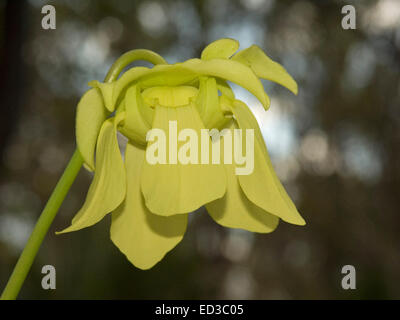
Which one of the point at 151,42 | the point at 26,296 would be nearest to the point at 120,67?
the point at 26,296

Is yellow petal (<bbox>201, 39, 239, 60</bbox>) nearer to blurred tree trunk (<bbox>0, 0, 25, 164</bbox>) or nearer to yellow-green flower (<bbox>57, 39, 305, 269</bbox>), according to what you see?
yellow-green flower (<bbox>57, 39, 305, 269</bbox>)

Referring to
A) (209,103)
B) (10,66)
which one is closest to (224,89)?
(209,103)

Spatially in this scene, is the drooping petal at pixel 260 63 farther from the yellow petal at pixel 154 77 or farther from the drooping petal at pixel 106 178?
the drooping petal at pixel 106 178

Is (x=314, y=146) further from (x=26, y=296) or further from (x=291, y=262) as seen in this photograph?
(x=26, y=296)

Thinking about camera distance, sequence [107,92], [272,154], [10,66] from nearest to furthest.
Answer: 1. [107,92]
2. [10,66]
3. [272,154]

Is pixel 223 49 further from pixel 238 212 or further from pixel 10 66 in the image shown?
pixel 10 66

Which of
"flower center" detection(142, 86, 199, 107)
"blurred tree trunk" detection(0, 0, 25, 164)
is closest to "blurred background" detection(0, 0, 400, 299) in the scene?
"blurred tree trunk" detection(0, 0, 25, 164)
